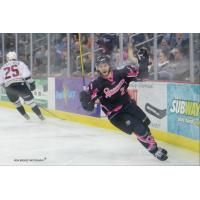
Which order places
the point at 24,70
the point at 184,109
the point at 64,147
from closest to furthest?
1. the point at 64,147
2. the point at 24,70
3. the point at 184,109

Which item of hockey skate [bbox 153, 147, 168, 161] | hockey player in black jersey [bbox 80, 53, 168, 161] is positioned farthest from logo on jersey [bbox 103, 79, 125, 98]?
hockey skate [bbox 153, 147, 168, 161]

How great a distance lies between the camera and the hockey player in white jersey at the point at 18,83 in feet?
11.5

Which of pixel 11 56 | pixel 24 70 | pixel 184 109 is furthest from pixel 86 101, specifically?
pixel 184 109

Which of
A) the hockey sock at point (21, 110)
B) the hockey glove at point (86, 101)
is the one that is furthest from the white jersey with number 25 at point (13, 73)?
the hockey glove at point (86, 101)

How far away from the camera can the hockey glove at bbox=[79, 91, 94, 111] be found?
351 centimetres

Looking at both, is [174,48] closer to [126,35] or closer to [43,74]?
[126,35]

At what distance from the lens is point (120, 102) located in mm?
3635

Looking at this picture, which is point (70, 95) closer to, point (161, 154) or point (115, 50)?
point (115, 50)

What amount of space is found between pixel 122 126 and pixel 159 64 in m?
0.47

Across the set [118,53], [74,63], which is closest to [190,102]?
[118,53]

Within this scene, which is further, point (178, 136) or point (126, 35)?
point (178, 136)

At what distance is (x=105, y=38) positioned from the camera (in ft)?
11.4

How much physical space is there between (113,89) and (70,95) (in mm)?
286

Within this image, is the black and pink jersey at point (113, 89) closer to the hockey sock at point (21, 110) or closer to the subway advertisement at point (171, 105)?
the subway advertisement at point (171, 105)
